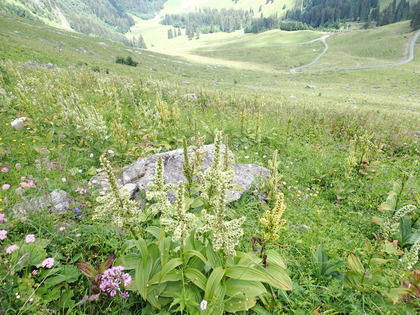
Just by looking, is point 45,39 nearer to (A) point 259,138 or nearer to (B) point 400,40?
(A) point 259,138

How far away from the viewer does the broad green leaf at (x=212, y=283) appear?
7.25ft

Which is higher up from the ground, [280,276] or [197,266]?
[197,266]

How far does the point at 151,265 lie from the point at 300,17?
23365 centimetres

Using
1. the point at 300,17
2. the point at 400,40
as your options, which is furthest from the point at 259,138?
the point at 300,17

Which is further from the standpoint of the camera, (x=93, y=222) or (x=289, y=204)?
(x=289, y=204)

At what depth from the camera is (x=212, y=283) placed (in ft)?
7.29

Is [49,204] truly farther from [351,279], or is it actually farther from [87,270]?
[351,279]

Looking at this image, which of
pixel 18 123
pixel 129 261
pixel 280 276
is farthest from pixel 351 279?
pixel 18 123

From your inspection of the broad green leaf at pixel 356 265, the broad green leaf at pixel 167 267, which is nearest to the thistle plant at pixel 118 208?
the broad green leaf at pixel 167 267

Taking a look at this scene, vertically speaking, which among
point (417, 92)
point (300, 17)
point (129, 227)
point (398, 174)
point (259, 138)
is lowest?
point (417, 92)

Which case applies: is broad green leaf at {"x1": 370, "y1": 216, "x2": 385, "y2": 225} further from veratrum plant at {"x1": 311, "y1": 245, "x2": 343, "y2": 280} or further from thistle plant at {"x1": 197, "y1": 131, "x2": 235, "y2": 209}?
thistle plant at {"x1": 197, "y1": 131, "x2": 235, "y2": 209}

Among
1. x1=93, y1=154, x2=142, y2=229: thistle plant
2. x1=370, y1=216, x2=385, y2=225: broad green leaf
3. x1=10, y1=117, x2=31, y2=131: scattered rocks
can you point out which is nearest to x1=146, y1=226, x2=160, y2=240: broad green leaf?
x1=93, y1=154, x2=142, y2=229: thistle plant

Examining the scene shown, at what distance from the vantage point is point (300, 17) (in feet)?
589

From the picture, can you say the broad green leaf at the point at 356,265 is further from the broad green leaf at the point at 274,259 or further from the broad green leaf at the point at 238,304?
the broad green leaf at the point at 238,304
